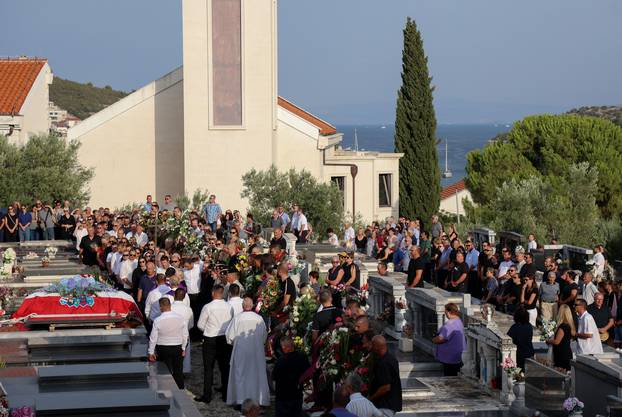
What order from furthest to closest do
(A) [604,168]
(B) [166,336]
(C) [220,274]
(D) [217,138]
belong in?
(A) [604,168] < (D) [217,138] < (C) [220,274] < (B) [166,336]

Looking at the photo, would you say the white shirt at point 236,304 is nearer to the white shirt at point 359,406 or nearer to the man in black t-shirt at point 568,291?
the man in black t-shirt at point 568,291

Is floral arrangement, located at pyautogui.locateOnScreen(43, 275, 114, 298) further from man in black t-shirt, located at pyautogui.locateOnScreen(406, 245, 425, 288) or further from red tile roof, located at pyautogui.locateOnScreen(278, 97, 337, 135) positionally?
red tile roof, located at pyautogui.locateOnScreen(278, 97, 337, 135)

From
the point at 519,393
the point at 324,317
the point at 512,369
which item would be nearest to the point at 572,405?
the point at 519,393

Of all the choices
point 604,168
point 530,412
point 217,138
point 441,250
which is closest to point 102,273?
point 441,250

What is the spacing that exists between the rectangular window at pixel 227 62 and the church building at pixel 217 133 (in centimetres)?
4

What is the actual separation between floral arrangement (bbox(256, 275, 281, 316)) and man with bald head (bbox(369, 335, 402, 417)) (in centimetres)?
555

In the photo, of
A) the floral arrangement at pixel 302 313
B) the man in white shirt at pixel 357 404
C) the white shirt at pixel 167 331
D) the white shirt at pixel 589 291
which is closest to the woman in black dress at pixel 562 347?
the floral arrangement at pixel 302 313

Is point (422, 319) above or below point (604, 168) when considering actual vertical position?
below

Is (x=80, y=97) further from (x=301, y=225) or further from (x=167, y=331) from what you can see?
(x=167, y=331)

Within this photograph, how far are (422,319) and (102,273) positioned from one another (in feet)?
27.4

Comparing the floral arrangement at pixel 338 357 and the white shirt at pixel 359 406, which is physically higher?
the floral arrangement at pixel 338 357

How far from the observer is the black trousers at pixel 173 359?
17969 millimetres

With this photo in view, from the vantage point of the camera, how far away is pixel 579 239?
144 ft

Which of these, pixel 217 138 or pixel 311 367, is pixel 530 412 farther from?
pixel 217 138
